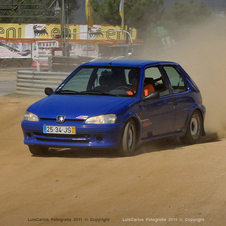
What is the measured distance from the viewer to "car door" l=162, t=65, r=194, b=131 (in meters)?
8.17

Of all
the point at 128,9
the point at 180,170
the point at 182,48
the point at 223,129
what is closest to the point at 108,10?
the point at 128,9

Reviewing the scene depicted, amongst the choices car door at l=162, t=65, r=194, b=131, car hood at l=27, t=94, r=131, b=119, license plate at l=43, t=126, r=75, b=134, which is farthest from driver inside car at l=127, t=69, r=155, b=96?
license plate at l=43, t=126, r=75, b=134

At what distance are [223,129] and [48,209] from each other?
6.64 m

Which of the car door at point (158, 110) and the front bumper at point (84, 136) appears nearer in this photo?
the front bumper at point (84, 136)

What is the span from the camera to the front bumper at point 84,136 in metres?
6.73

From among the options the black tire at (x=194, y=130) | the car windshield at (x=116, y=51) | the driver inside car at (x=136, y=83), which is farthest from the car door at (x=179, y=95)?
the car windshield at (x=116, y=51)

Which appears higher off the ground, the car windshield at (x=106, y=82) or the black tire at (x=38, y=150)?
the car windshield at (x=106, y=82)

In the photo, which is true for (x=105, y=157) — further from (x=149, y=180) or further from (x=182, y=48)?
(x=182, y=48)

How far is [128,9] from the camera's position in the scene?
67062 millimetres

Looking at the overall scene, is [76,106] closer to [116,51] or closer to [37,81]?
[37,81]

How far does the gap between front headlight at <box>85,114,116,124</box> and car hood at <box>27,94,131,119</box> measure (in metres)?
0.05

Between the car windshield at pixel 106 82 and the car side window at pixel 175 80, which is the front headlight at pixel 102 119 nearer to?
the car windshield at pixel 106 82

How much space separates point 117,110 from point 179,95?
180cm

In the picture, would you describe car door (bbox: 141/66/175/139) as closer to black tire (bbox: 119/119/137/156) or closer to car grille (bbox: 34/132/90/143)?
black tire (bbox: 119/119/137/156)
